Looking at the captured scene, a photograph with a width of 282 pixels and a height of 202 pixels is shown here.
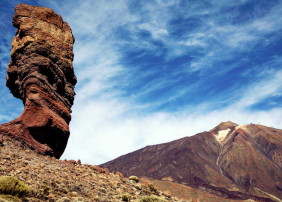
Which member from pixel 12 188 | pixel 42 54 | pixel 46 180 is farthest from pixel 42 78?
pixel 12 188

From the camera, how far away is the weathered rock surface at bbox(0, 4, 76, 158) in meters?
11.6

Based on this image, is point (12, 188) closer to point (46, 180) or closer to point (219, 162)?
point (46, 180)

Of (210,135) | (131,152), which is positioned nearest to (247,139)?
(210,135)

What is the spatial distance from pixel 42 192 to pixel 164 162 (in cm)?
7199

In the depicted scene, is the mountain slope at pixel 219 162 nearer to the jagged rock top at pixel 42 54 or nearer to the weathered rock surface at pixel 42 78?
the weathered rock surface at pixel 42 78

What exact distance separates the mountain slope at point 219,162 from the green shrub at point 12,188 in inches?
2324

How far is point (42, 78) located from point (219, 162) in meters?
83.4

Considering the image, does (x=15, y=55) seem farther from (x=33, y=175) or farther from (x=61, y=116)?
(x=33, y=175)

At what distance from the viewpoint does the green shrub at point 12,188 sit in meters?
5.79

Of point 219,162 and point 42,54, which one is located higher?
point 42,54

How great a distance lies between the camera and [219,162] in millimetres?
83438

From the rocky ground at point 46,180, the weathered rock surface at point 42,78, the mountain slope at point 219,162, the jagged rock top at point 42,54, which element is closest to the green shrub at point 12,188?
the rocky ground at point 46,180

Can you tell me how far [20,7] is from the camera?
15.5 metres

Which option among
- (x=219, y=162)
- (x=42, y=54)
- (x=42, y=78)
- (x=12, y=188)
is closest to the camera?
(x=12, y=188)
